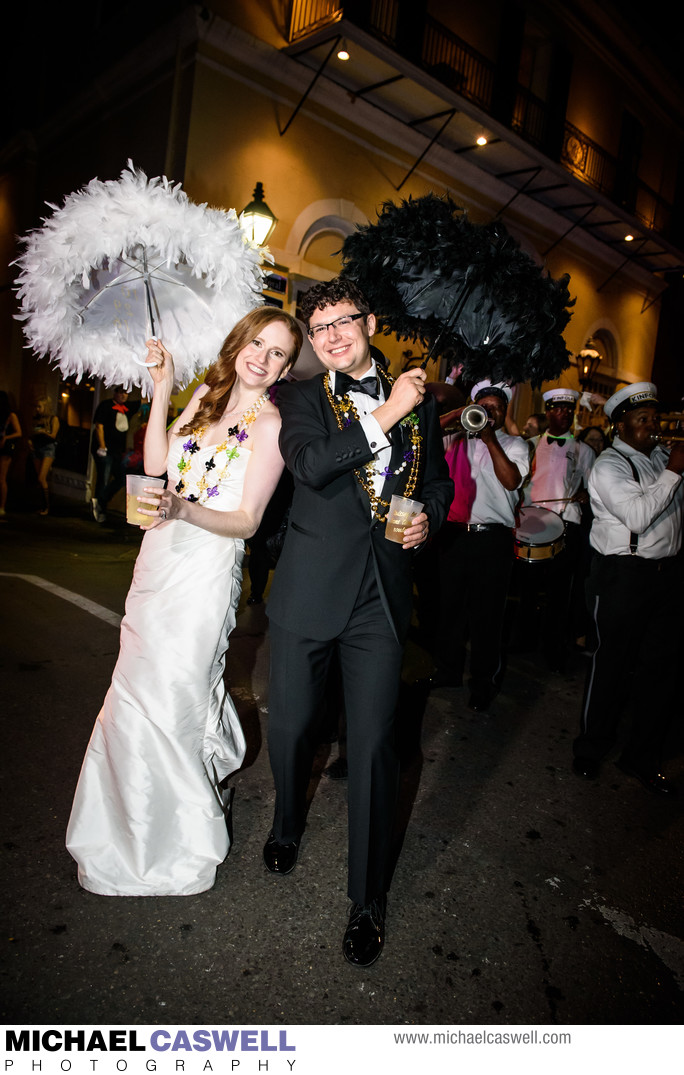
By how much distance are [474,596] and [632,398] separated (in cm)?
178

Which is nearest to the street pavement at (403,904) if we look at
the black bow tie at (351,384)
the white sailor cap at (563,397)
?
the black bow tie at (351,384)

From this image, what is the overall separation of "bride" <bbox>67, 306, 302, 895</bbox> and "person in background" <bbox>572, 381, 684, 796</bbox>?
2152 mm

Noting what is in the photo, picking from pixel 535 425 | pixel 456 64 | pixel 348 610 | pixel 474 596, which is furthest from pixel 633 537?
pixel 456 64

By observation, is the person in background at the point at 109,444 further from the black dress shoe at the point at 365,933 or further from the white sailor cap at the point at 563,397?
the black dress shoe at the point at 365,933

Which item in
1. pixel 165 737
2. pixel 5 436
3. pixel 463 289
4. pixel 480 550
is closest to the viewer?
pixel 165 737

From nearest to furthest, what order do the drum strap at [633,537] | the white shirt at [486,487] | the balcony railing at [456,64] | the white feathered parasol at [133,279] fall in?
1. the white feathered parasol at [133,279]
2. the drum strap at [633,537]
3. the white shirt at [486,487]
4. the balcony railing at [456,64]

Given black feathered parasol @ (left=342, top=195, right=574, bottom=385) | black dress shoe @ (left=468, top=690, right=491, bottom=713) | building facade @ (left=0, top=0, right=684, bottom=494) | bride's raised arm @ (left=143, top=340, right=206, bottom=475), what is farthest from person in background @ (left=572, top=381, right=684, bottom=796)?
building facade @ (left=0, top=0, right=684, bottom=494)

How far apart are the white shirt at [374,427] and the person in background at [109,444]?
29.9 feet

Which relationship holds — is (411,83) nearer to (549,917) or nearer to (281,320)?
(281,320)

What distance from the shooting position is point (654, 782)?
146 inches

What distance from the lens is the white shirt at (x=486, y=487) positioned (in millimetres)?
4883

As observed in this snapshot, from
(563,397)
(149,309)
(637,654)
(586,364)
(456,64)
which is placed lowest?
(637,654)

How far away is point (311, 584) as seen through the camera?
93.0 inches

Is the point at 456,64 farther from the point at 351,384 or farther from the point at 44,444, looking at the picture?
the point at 351,384
